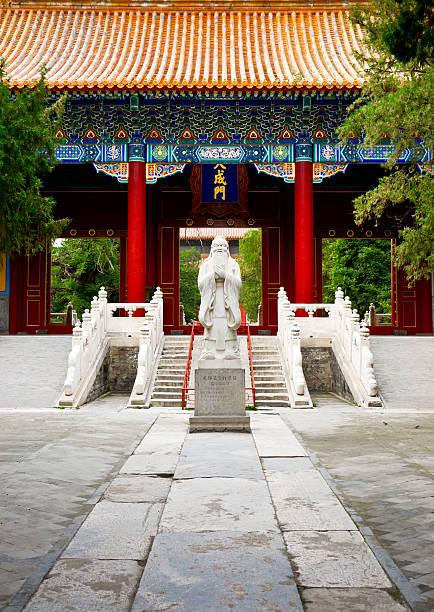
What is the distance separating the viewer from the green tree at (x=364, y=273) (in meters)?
27.6

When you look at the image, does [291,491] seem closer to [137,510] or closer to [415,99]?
[137,510]

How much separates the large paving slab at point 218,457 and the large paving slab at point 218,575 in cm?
170

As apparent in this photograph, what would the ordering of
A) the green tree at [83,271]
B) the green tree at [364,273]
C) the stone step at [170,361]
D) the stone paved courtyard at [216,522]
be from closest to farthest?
the stone paved courtyard at [216,522] < the stone step at [170,361] < the green tree at [83,271] < the green tree at [364,273]

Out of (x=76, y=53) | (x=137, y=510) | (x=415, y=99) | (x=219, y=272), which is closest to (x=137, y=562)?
(x=137, y=510)

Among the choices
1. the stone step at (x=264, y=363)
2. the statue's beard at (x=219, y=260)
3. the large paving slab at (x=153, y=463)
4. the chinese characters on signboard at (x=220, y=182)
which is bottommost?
the large paving slab at (x=153, y=463)

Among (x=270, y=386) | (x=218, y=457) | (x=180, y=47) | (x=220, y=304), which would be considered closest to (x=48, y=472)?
(x=218, y=457)

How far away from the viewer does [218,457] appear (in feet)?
20.5

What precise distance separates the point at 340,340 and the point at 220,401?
5.46m

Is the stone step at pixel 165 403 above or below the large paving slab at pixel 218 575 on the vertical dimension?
below

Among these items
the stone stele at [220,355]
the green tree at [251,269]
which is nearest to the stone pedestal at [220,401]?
Answer: the stone stele at [220,355]

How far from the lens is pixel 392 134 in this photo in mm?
9875

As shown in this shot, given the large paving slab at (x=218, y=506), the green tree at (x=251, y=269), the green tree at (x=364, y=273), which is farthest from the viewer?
the green tree at (x=251, y=269)

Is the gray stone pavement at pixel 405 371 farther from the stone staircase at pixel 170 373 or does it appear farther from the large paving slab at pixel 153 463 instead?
the large paving slab at pixel 153 463

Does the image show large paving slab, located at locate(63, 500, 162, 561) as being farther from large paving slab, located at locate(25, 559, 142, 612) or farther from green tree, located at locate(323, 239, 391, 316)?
green tree, located at locate(323, 239, 391, 316)
